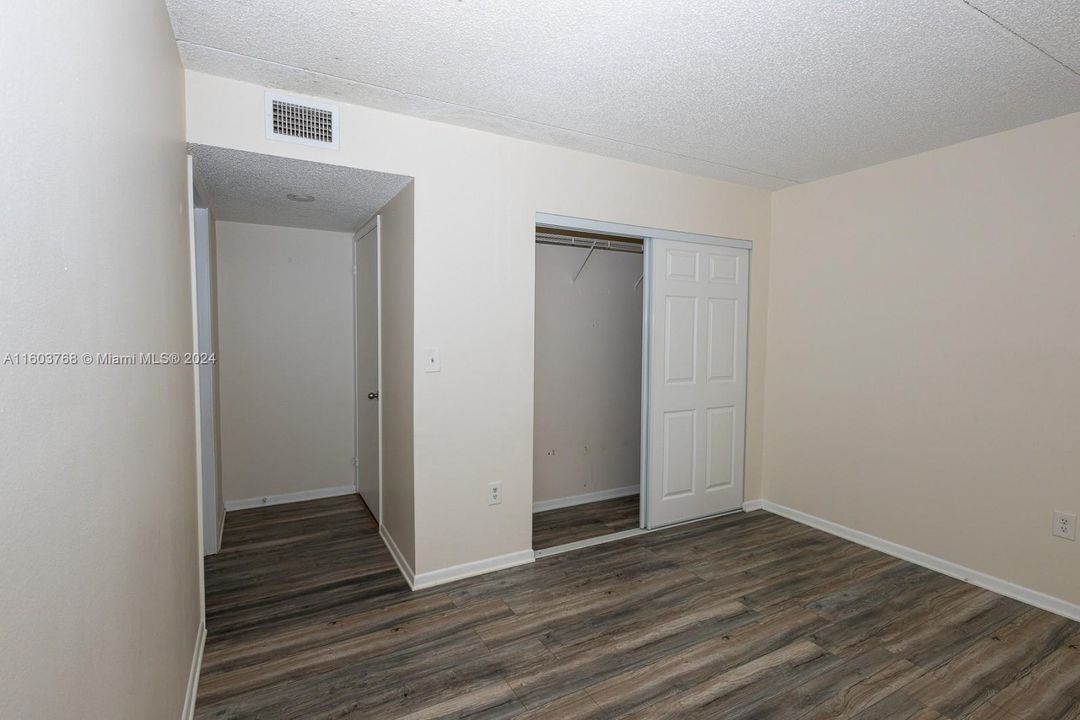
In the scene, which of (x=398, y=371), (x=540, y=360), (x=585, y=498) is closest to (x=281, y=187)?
(x=398, y=371)

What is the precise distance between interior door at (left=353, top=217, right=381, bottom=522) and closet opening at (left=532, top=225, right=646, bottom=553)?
118cm

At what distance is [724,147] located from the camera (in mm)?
3059

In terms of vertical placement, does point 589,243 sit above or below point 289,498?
above

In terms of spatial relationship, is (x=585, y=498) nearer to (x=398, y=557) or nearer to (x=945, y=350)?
(x=398, y=557)

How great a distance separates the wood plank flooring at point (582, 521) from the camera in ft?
11.7

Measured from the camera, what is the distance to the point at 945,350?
3.01 m

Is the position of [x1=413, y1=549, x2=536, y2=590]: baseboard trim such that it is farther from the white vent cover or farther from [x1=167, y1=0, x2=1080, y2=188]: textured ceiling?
[x1=167, y1=0, x2=1080, y2=188]: textured ceiling

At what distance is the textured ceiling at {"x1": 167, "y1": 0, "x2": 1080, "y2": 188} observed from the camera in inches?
69.4

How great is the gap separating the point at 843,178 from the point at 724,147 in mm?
1072

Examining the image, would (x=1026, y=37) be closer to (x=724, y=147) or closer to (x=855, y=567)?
(x=724, y=147)

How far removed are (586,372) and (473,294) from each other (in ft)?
5.47

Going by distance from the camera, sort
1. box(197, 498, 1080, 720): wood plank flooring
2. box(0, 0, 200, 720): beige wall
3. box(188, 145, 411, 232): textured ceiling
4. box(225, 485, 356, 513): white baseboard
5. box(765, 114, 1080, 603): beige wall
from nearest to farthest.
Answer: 1. box(0, 0, 200, 720): beige wall
2. box(197, 498, 1080, 720): wood plank flooring
3. box(188, 145, 411, 232): textured ceiling
4. box(765, 114, 1080, 603): beige wall
5. box(225, 485, 356, 513): white baseboard

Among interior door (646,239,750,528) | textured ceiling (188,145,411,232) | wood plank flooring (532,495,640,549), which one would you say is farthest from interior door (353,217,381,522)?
interior door (646,239,750,528)

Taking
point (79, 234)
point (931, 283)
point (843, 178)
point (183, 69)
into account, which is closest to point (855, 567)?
point (931, 283)
